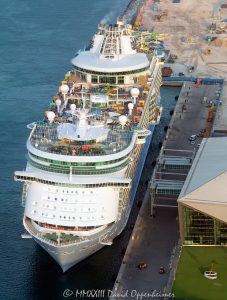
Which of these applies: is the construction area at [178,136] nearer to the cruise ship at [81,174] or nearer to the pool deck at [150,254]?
the pool deck at [150,254]

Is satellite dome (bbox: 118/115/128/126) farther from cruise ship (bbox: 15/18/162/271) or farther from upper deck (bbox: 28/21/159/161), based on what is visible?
cruise ship (bbox: 15/18/162/271)

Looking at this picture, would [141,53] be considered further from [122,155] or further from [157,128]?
[122,155]

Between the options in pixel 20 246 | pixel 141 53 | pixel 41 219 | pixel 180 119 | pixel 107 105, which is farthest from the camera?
pixel 180 119

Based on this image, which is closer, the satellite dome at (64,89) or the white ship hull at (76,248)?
the white ship hull at (76,248)

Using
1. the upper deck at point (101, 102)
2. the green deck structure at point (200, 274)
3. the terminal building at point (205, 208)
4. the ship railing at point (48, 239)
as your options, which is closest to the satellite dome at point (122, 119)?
the upper deck at point (101, 102)

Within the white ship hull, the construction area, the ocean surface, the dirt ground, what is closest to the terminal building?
the construction area

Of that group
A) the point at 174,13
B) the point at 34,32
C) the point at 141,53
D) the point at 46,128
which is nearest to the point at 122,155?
the point at 46,128
